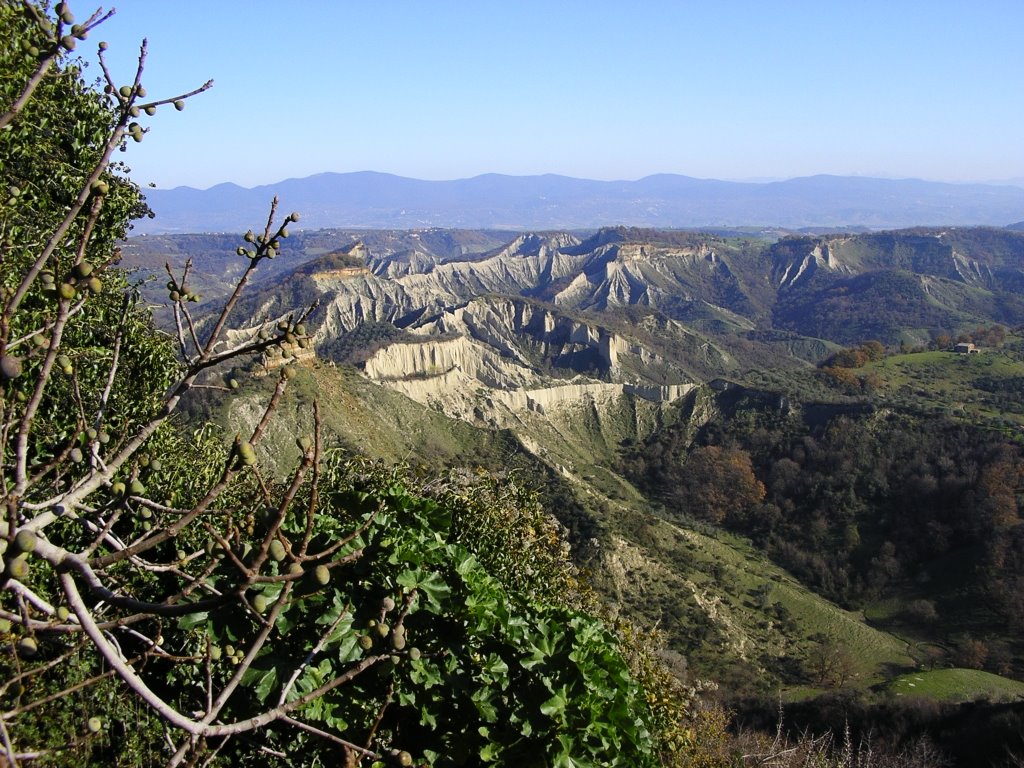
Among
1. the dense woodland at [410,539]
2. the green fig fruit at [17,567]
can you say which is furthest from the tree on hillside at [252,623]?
the green fig fruit at [17,567]

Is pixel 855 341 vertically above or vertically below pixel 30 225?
below

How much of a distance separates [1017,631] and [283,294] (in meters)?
99.9

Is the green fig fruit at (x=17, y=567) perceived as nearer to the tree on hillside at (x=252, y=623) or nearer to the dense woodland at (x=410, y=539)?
the dense woodland at (x=410, y=539)

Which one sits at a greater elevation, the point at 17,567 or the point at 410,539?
the point at 17,567

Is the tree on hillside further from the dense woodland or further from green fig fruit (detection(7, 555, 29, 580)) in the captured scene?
green fig fruit (detection(7, 555, 29, 580))

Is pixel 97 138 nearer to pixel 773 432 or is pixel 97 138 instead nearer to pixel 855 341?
pixel 773 432

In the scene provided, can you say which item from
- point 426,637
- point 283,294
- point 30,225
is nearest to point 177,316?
point 426,637

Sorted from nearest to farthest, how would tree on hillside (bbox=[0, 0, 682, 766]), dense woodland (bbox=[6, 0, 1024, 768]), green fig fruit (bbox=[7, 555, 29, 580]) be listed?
1. green fig fruit (bbox=[7, 555, 29, 580])
2. dense woodland (bbox=[6, 0, 1024, 768])
3. tree on hillside (bbox=[0, 0, 682, 766])

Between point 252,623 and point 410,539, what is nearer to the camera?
point 252,623

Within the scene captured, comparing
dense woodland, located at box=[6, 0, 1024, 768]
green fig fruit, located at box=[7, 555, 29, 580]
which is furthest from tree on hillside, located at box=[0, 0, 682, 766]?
green fig fruit, located at box=[7, 555, 29, 580]

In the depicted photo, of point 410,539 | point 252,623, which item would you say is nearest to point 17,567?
point 252,623

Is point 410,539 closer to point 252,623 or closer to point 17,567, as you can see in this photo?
point 252,623

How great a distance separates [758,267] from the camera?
567 ft

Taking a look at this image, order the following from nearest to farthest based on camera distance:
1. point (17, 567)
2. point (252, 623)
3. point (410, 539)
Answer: point (17, 567) < point (252, 623) < point (410, 539)
